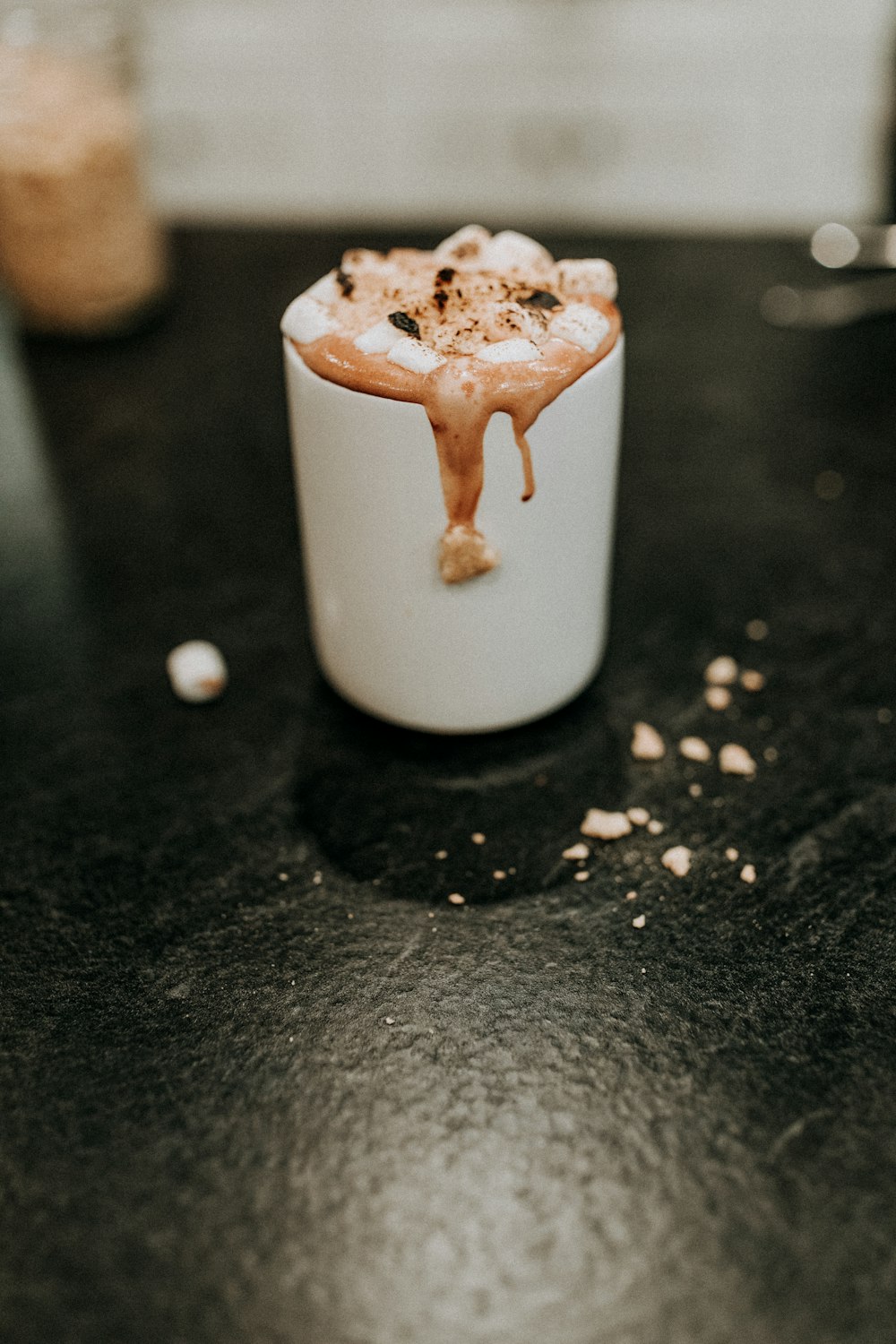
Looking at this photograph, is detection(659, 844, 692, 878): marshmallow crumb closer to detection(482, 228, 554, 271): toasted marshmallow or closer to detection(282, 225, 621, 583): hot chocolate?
detection(282, 225, 621, 583): hot chocolate

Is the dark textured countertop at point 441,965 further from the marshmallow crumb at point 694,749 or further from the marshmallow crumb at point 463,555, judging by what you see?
the marshmallow crumb at point 463,555

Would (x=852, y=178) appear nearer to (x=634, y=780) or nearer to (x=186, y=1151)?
(x=634, y=780)

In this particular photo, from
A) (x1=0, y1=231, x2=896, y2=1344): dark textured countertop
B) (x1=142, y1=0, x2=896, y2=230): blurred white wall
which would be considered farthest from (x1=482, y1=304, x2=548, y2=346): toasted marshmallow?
(x1=142, y1=0, x2=896, y2=230): blurred white wall

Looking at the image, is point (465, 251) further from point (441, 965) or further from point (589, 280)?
point (441, 965)

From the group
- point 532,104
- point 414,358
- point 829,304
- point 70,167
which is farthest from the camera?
point 532,104

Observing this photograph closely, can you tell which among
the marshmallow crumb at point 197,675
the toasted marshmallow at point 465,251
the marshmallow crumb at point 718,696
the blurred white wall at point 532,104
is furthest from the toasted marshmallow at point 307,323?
the blurred white wall at point 532,104

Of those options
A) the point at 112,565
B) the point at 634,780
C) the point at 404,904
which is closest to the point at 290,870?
the point at 404,904

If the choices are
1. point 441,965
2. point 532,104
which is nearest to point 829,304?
point 441,965
